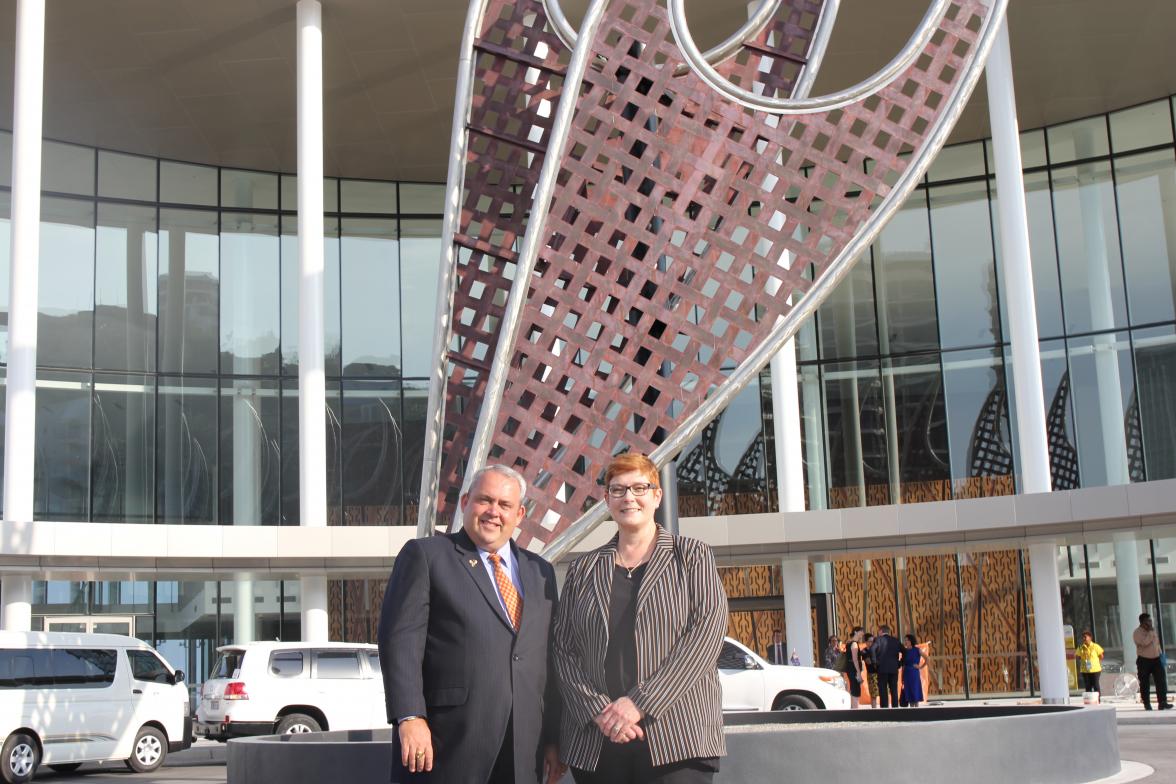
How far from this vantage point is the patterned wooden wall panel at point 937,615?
29.8 meters

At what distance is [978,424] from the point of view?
1214 inches

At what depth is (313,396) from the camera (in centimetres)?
2347

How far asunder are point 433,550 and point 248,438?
2802 centimetres

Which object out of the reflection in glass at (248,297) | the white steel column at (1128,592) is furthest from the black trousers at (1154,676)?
the reflection in glass at (248,297)

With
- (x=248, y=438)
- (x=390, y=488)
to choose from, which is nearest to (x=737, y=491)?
(x=390, y=488)

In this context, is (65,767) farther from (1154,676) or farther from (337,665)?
(1154,676)

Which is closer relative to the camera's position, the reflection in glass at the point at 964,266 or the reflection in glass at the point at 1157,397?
the reflection in glass at the point at 1157,397

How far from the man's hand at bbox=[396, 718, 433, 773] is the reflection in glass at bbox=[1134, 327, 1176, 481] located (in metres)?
27.7

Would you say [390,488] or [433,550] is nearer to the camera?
[433,550]

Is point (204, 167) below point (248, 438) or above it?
above

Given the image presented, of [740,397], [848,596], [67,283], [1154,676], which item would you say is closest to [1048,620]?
[1154,676]

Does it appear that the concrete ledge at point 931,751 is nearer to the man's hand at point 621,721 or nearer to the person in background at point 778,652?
the man's hand at point 621,721

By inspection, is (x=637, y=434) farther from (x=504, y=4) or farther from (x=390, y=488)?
(x=390, y=488)

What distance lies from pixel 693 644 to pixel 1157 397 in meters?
28.0
